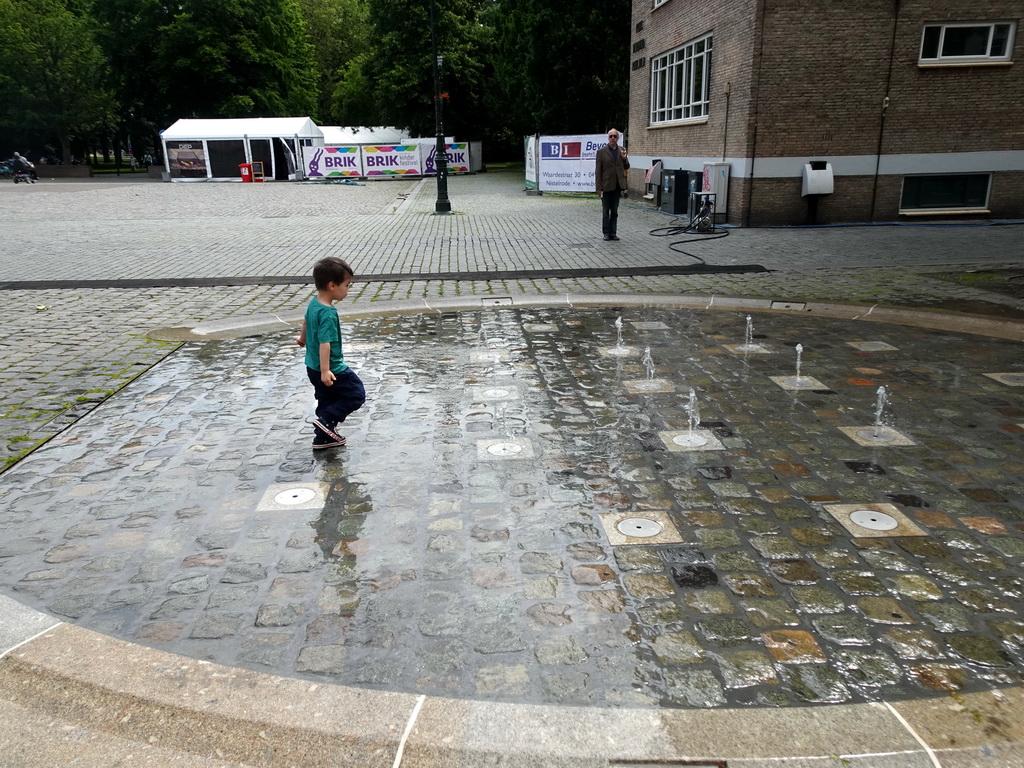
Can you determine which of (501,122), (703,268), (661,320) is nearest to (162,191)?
(501,122)

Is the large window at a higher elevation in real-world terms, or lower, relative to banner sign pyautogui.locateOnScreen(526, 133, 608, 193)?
higher

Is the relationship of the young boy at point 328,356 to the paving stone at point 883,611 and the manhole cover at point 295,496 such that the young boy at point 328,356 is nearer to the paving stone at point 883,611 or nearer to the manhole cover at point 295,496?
the manhole cover at point 295,496

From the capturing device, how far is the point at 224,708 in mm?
2836

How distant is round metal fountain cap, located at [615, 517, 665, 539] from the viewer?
4070mm

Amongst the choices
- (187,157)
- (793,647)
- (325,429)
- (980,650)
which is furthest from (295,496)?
(187,157)

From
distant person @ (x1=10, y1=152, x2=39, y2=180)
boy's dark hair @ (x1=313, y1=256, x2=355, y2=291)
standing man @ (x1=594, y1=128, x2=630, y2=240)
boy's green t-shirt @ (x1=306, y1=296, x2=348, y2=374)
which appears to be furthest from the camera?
distant person @ (x1=10, y1=152, x2=39, y2=180)

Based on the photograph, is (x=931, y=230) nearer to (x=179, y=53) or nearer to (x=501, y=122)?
(x=501, y=122)

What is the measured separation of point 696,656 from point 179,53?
60.3m

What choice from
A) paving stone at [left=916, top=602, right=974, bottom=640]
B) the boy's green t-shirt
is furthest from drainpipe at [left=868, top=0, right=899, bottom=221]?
paving stone at [left=916, top=602, right=974, bottom=640]

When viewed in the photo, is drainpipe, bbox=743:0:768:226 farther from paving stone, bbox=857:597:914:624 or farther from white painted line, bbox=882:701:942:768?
white painted line, bbox=882:701:942:768

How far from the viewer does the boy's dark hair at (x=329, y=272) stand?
498 centimetres

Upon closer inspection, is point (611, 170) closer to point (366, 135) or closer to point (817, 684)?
point (817, 684)

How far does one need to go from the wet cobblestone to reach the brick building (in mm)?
11534

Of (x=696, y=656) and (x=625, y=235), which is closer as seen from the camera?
(x=696, y=656)
